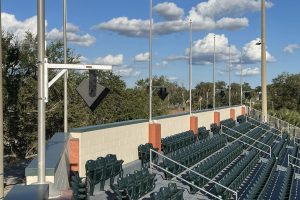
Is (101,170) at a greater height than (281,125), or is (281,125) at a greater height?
(101,170)

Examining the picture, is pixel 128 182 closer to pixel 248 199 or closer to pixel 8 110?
pixel 248 199

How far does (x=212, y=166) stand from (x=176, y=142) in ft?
11.1

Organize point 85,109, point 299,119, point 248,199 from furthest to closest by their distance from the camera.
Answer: point 299,119 → point 85,109 → point 248,199

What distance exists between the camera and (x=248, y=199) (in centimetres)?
1323

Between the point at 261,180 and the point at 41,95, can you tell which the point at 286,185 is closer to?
the point at 261,180

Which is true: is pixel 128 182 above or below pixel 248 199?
above

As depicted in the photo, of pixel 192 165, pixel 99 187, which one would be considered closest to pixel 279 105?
pixel 192 165

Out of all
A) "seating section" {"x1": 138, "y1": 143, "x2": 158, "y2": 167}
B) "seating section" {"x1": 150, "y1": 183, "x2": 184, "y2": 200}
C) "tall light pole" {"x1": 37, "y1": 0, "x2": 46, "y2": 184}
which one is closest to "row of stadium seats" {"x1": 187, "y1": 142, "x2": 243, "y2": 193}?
"seating section" {"x1": 138, "y1": 143, "x2": 158, "y2": 167}

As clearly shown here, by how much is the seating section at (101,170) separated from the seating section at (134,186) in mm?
511

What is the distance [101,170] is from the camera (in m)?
11.8

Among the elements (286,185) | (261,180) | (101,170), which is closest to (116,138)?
(101,170)

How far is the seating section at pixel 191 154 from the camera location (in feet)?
49.5

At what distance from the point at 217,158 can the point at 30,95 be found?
517 inches

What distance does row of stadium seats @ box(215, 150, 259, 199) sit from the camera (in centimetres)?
1332
